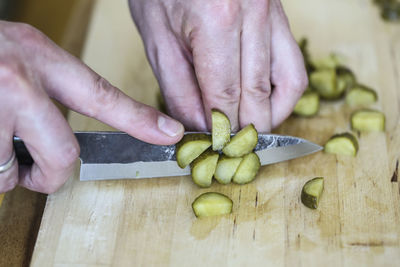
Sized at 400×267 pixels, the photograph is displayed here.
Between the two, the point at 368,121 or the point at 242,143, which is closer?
the point at 242,143

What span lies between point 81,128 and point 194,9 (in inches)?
32.5

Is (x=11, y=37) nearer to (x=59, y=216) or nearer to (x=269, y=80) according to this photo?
(x=59, y=216)

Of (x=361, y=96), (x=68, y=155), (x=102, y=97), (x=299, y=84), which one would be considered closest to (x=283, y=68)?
(x=299, y=84)

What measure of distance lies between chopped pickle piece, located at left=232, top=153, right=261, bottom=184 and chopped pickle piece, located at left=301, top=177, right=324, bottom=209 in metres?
0.20

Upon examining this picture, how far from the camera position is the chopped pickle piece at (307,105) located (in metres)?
2.53

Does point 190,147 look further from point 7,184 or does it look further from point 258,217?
point 7,184

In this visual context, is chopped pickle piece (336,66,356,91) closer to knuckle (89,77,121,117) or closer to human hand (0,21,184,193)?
human hand (0,21,184,193)

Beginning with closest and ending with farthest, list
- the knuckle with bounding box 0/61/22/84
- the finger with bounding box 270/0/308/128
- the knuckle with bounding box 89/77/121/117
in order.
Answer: the knuckle with bounding box 0/61/22/84 < the knuckle with bounding box 89/77/121/117 < the finger with bounding box 270/0/308/128

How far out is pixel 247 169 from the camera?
2.17 metres

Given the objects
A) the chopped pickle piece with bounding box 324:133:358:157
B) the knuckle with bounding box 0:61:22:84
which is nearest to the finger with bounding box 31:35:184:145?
the knuckle with bounding box 0:61:22:84

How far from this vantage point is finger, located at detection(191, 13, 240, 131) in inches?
80.0

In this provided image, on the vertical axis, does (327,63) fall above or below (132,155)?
below

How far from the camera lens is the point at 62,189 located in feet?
7.29

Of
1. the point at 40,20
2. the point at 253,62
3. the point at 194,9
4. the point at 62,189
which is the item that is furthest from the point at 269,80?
the point at 40,20
